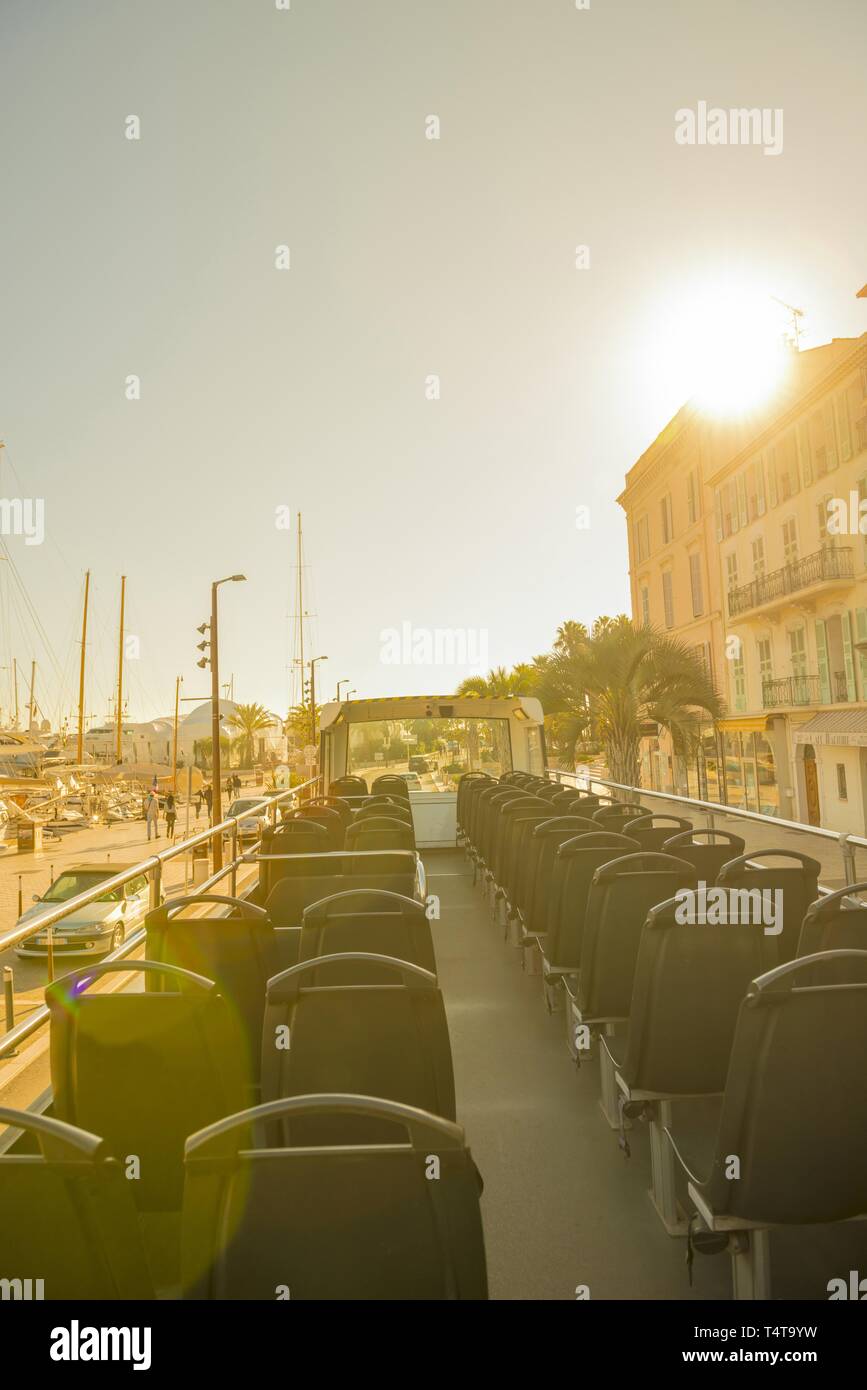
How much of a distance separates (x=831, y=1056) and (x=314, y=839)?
16.7 ft

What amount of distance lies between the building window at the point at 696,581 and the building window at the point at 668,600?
267 cm

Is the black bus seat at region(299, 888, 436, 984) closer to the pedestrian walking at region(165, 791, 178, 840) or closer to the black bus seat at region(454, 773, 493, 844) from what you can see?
the black bus seat at region(454, 773, 493, 844)

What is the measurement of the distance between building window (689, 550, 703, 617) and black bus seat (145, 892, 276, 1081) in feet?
125

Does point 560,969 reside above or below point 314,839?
below

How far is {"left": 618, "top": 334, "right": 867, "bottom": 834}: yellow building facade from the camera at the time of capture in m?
26.9

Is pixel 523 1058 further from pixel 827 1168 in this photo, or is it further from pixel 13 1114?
pixel 13 1114

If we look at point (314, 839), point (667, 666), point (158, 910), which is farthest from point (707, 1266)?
point (667, 666)

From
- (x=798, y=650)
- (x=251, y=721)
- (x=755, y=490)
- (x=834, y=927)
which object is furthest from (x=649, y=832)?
(x=251, y=721)

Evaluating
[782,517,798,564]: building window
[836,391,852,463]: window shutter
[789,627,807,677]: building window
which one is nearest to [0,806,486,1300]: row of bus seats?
[836,391,852,463]: window shutter

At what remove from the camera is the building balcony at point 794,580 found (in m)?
27.6

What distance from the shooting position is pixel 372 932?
3.52 metres

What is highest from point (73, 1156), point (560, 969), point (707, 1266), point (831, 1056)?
point (73, 1156)

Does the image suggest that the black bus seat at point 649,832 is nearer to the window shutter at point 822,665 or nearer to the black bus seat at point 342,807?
Answer: the black bus seat at point 342,807

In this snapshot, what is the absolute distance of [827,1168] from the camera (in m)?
2.52
